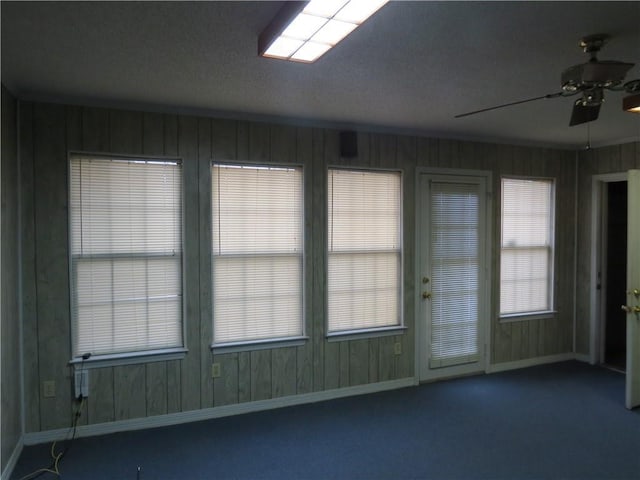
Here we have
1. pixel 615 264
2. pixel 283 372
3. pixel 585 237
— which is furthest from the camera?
pixel 615 264

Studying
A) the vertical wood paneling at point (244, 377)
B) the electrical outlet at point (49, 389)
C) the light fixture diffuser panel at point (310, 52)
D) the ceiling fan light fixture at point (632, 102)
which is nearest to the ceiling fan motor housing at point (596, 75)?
the ceiling fan light fixture at point (632, 102)

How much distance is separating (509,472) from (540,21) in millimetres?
2578

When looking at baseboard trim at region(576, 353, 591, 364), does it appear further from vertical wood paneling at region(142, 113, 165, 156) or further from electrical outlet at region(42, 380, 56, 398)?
electrical outlet at region(42, 380, 56, 398)

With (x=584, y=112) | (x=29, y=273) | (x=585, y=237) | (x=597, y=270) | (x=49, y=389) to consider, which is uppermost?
(x=584, y=112)

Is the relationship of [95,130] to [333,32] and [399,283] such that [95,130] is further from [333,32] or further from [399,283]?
[399,283]

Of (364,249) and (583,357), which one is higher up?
(364,249)

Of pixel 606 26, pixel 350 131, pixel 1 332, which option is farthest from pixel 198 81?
pixel 606 26

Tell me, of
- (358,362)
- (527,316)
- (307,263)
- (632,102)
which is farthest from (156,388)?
(527,316)

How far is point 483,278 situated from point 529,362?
1.17 meters

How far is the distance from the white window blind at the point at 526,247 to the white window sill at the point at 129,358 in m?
3.42

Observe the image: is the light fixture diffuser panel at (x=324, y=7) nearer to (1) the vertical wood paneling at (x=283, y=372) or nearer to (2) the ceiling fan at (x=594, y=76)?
(2) the ceiling fan at (x=594, y=76)

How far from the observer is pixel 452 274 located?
4.45m

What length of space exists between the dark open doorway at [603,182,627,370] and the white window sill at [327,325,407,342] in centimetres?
302

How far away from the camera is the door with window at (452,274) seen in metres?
4.31
